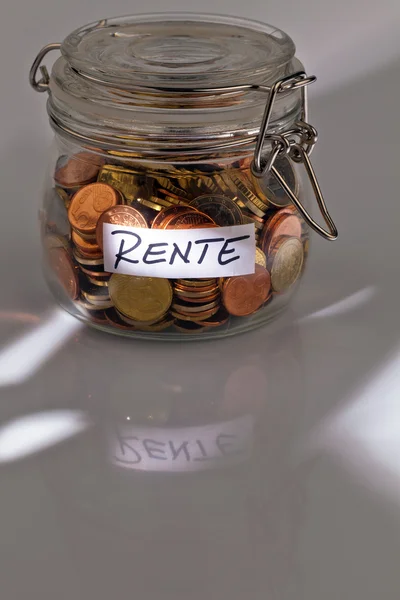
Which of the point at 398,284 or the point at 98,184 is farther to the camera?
the point at 398,284

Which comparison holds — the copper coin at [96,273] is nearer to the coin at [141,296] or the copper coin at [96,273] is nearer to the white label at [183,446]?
the coin at [141,296]

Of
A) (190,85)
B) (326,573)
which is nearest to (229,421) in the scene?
(326,573)

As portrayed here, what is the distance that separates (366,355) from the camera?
4.25ft

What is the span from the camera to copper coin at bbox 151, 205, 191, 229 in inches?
46.3

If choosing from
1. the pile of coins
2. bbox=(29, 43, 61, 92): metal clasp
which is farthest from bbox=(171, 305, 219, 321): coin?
bbox=(29, 43, 61, 92): metal clasp

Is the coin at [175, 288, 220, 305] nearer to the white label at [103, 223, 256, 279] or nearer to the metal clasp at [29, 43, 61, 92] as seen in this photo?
the white label at [103, 223, 256, 279]

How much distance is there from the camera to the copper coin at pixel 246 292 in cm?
122

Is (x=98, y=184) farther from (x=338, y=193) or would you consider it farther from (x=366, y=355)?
(x=338, y=193)

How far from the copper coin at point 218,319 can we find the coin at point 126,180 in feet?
0.60

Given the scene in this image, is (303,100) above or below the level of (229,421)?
above

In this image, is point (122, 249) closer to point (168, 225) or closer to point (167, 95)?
point (168, 225)

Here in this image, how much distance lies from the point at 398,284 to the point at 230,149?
42 centimetres

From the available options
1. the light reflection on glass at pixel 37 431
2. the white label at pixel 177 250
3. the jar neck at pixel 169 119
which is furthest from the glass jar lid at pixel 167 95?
the light reflection on glass at pixel 37 431

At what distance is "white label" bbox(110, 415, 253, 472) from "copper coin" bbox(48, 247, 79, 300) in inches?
9.3
